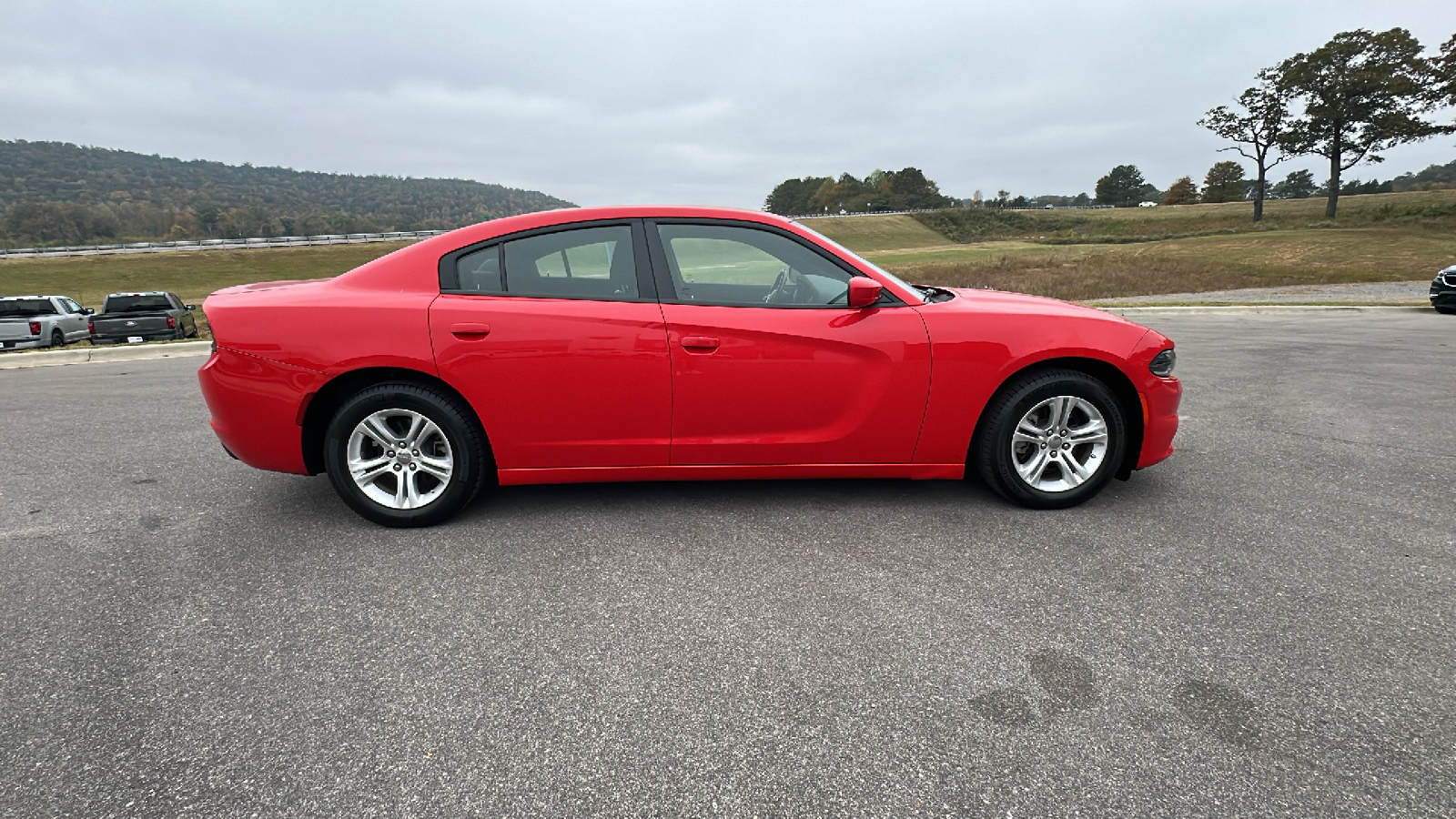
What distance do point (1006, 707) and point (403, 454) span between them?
9.04ft

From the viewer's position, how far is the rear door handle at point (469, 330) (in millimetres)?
3227

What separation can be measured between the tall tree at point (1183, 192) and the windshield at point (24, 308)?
12558cm

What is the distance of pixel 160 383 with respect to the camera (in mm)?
7535

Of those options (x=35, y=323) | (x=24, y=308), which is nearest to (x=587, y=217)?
(x=35, y=323)

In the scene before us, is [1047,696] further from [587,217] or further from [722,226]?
[587,217]

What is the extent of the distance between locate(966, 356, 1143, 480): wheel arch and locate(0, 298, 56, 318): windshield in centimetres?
1898

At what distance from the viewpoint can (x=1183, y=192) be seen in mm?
106875

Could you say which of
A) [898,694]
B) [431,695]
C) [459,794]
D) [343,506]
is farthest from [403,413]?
[898,694]

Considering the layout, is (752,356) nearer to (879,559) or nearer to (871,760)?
(879,559)

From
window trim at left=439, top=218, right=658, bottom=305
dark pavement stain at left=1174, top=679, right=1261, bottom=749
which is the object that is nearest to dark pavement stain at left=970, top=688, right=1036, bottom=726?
dark pavement stain at left=1174, top=679, right=1261, bottom=749

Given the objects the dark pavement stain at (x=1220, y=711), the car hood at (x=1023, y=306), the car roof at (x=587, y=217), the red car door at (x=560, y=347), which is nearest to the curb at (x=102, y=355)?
the car roof at (x=587, y=217)

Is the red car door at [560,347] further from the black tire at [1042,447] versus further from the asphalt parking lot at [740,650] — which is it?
the black tire at [1042,447]

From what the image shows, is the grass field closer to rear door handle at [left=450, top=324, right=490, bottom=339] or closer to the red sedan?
the red sedan

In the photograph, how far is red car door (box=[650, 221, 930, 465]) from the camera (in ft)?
10.7
